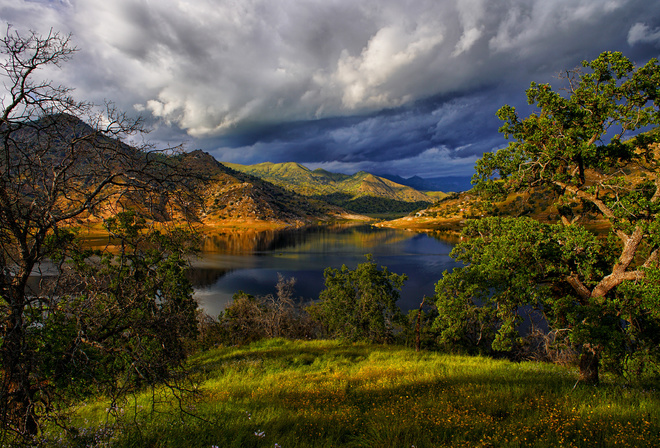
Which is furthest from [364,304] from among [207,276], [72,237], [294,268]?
[294,268]

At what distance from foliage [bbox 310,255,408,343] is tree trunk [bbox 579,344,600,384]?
1921 centimetres

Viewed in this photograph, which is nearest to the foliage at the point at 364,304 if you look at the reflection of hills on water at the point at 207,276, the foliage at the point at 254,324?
the foliage at the point at 254,324

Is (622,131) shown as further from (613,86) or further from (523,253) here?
(523,253)

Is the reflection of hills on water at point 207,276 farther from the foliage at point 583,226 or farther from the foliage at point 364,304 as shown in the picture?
the foliage at point 583,226

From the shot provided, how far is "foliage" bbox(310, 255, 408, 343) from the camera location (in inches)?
1171

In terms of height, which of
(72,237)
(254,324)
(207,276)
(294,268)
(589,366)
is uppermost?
(72,237)

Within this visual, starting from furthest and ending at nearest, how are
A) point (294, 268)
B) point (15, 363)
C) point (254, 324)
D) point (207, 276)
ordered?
point (294, 268), point (207, 276), point (254, 324), point (15, 363)

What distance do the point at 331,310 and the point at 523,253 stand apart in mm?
23642

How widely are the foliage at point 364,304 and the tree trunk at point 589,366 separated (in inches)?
756

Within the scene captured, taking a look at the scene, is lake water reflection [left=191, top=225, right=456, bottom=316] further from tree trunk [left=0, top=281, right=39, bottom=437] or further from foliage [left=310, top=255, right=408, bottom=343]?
tree trunk [left=0, top=281, right=39, bottom=437]

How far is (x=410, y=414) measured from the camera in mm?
7152

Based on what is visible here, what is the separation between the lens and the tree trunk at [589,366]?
980cm

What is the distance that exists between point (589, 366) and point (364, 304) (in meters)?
21.0

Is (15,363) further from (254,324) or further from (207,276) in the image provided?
(207,276)
